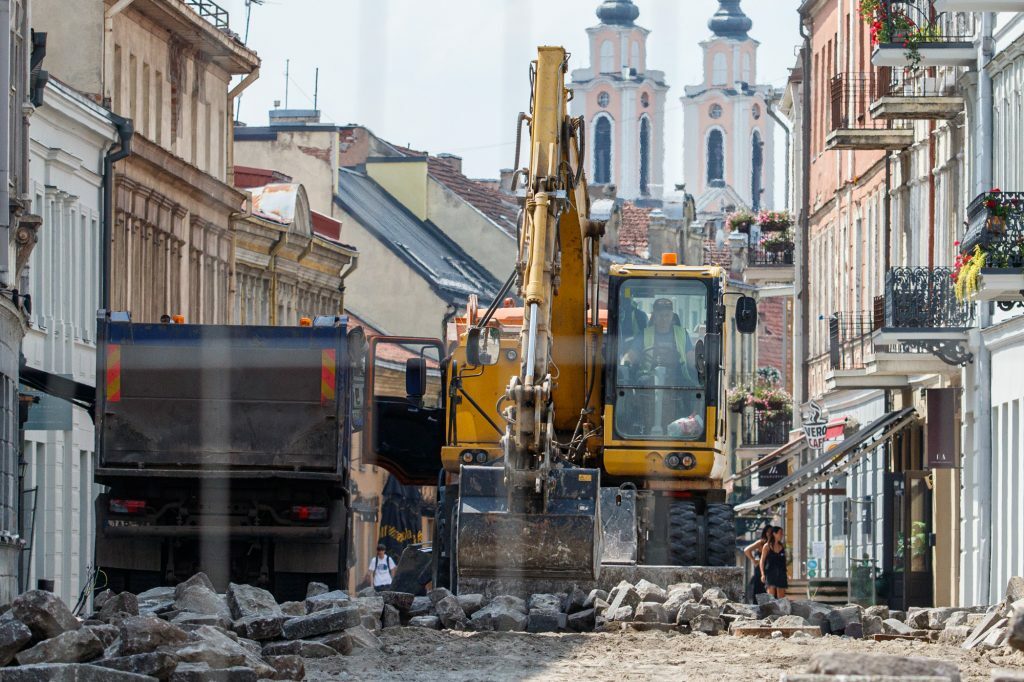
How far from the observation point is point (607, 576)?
25703 millimetres

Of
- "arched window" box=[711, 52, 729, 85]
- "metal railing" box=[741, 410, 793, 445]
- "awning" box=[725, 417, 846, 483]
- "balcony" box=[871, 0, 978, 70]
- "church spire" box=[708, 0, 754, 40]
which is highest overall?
"church spire" box=[708, 0, 754, 40]

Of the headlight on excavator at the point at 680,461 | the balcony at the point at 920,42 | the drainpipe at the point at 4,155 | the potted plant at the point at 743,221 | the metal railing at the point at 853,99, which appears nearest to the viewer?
the headlight on excavator at the point at 680,461

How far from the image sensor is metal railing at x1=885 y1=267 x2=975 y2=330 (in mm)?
34250

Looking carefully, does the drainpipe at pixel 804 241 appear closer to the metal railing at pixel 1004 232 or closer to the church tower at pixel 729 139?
the metal railing at pixel 1004 232

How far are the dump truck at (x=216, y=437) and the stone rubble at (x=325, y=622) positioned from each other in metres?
1.25

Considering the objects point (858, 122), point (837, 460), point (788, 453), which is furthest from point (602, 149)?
point (837, 460)

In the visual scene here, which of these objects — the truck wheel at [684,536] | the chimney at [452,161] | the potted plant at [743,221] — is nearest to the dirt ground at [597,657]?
the truck wheel at [684,536]

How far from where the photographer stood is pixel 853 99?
4416cm

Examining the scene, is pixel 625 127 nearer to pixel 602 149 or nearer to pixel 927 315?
pixel 602 149

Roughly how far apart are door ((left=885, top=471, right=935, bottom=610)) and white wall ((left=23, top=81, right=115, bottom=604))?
35.8 ft

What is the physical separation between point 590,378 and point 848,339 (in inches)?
647

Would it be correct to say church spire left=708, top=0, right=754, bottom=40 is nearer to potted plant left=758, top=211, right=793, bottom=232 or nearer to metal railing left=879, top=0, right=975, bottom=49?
potted plant left=758, top=211, right=793, bottom=232

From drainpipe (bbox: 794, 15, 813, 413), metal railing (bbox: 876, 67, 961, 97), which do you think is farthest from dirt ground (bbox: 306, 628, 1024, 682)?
drainpipe (bbox: 794, 15, 813, 413)

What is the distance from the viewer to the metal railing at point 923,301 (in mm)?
34250
